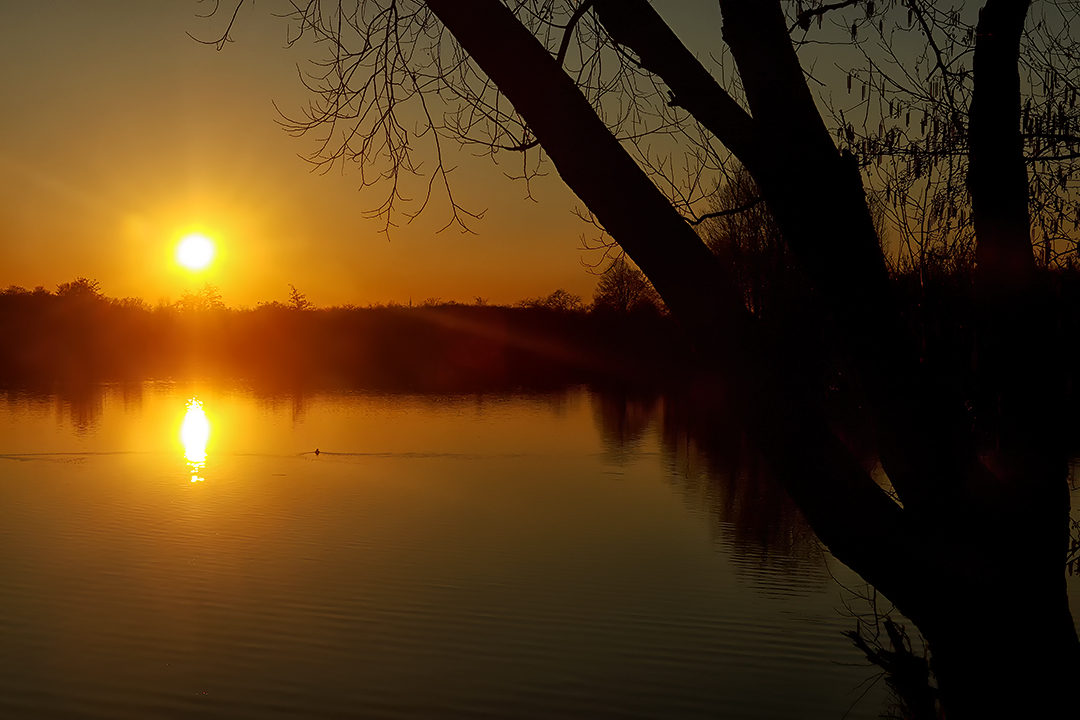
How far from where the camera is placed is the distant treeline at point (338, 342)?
51.8 m

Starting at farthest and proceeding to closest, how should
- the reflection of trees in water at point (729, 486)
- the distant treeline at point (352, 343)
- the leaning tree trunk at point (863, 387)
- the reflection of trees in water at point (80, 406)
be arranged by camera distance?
the distant treeline at point (352, 343) → the reflection of trees in water at point (80, 406) → the reflection of trees in water at point (729, 486) → the leaning tree trunk at point (863, 387)

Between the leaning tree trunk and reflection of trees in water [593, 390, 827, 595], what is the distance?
3603mm

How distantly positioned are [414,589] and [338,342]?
5989cm

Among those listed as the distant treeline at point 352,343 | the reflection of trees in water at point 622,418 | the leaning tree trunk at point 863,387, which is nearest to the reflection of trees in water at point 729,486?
the reflection of trees in water at point 622,418

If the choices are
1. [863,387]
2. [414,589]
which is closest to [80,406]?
[414,589]

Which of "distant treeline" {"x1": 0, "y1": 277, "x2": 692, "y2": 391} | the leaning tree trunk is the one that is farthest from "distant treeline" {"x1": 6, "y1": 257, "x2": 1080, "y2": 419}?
the leaning tree trunk

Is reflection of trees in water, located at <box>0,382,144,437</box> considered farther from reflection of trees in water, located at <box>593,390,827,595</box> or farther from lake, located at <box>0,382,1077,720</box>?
reflection of trees in water, located at <box>593,390,827,595</box>

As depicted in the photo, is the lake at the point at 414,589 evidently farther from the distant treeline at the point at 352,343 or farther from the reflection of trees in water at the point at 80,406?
the distant treeline at the point at 352,343

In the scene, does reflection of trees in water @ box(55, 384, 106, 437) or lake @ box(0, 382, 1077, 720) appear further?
reflection of trees in water @ box(55, 384, 106, 437)

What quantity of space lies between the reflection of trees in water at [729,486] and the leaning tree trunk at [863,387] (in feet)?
11.8

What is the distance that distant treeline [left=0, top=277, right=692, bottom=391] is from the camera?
51.8 m

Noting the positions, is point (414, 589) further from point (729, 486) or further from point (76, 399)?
point (76, 399)

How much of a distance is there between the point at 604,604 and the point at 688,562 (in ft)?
7.53

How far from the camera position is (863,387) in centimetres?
240
